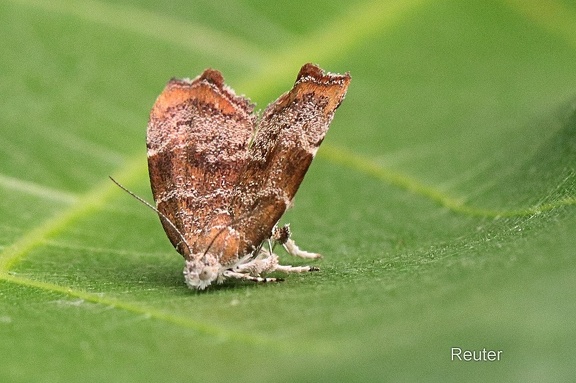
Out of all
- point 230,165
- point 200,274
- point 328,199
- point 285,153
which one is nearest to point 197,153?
point 230,165

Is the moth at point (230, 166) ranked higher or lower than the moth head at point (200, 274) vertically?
higher

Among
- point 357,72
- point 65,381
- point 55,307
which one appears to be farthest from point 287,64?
point 65,381

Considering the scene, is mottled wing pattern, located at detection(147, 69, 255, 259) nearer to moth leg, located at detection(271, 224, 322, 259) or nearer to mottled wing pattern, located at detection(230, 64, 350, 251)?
mottled wing pattern, located at detection(230, 64, 350, 251)

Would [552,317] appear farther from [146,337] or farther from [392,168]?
[392,168]

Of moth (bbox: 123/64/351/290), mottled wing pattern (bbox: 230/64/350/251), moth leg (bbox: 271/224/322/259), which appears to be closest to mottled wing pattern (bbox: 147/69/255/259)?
moth (bbox: 123/64/351/290)

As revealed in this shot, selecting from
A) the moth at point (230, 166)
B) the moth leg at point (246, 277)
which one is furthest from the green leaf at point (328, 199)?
the moth at point (230, 166)

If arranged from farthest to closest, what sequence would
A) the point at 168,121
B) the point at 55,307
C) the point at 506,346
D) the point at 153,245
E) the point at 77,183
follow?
the point at 77,183 → the point at 153,245 → the point at 168,121 → the point at 55,307 → the point at 506,346

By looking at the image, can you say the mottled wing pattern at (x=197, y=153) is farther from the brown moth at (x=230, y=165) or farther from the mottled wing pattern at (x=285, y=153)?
the mottled wing pattern at (x=285, y=153)
